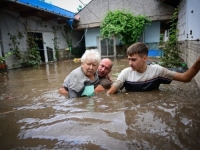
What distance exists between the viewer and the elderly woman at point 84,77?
107 inches

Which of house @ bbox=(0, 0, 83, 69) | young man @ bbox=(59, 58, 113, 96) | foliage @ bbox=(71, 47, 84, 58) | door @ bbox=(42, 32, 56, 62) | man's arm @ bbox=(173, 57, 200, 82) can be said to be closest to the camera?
man's arm @ bbox=(173, 57, 200, 82)

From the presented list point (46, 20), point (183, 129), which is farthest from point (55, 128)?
point (46, 20)

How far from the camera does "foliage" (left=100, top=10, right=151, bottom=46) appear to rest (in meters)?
12.5

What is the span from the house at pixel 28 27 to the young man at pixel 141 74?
816 centimetres

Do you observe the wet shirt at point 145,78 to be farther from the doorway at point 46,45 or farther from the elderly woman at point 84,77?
the doorway at point 46,45

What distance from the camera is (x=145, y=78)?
2.62 meters

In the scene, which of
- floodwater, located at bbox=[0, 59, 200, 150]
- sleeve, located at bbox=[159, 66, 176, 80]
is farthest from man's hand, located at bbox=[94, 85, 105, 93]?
sleeve, located at bbox=[159, 66, 176, 80]

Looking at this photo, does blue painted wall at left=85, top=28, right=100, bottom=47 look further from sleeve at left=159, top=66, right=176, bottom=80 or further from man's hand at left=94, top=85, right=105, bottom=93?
sleeve at left=159, top=66, right=176, bottom=80

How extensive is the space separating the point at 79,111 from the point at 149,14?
13.1 metres

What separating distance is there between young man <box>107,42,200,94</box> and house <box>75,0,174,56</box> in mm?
10953

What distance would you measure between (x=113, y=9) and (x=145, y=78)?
42.9 feet

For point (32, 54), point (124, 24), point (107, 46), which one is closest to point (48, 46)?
point (32, 54)

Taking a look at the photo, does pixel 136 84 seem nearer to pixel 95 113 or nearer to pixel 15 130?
pixel 95 113

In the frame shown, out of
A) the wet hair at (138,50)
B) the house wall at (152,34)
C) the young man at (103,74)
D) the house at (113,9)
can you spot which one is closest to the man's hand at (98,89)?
the young man at (103,74)
